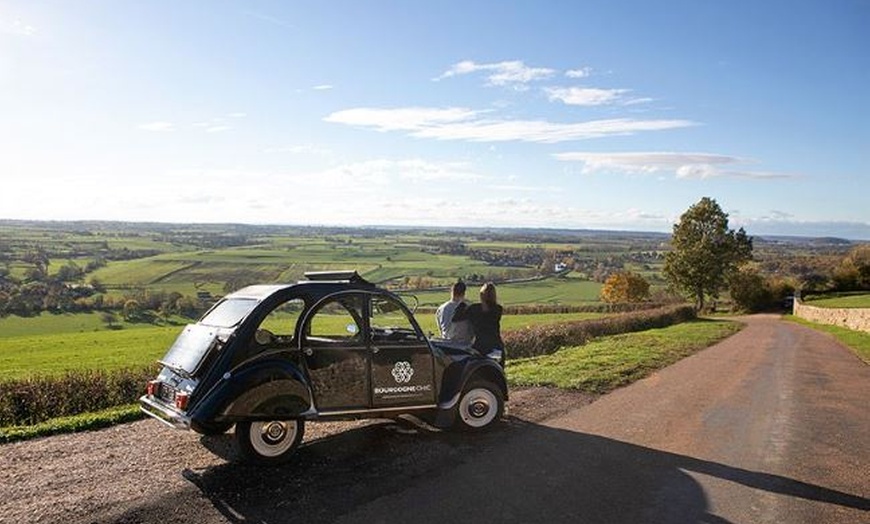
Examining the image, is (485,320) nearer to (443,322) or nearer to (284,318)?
(443,322)

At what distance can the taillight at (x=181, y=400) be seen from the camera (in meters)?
7.30

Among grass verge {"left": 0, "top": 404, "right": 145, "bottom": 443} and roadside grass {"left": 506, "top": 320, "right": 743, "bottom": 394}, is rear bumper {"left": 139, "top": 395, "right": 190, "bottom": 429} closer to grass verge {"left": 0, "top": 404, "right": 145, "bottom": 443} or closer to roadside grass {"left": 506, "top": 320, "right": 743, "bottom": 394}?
grass verge {"left": 0, "top": 404, "right": 145, "bottom": 443}

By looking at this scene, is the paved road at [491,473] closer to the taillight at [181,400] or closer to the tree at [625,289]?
the taillight at [181,400]

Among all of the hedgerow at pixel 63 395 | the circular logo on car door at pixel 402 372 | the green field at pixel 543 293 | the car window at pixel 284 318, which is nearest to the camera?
the car window at pixel 284 318

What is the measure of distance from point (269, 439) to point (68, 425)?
361 centimetres

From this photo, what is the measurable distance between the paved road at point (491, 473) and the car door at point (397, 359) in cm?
64

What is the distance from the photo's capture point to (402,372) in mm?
8594

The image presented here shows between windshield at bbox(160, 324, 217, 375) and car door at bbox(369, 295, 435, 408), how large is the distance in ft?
6.52

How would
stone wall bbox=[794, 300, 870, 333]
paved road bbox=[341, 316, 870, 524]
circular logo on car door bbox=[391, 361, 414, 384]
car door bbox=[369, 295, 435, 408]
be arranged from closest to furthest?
paved road bbox=[341, 316, 870, 524], car door bbox=[369, 295, 435, 408], circular logo on car door bbox=[391, 361, 414, 384], stone wall bbox=[794, 300, 870, 333]

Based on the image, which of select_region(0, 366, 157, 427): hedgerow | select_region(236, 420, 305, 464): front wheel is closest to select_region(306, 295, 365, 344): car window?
select_region(236, 420, 305, 464): front wheel

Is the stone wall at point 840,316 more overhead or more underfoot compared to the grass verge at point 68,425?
more underfoot

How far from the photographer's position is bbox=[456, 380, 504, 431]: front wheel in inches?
367

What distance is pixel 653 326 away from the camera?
124 feet

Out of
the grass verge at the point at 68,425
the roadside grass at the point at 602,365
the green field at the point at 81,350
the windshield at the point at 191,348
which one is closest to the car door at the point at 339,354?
the windshield at the point at 191,348
